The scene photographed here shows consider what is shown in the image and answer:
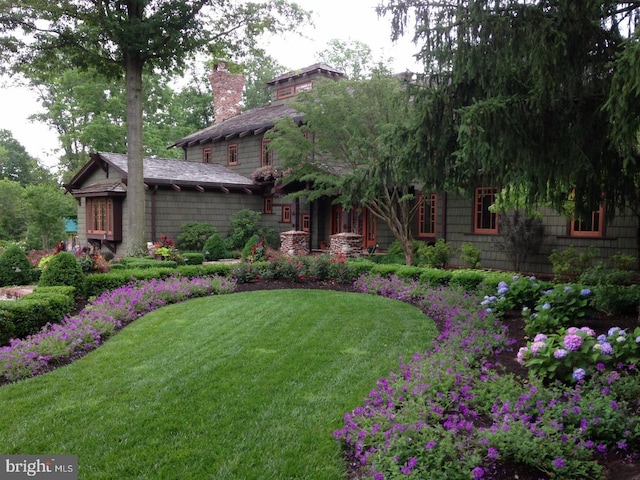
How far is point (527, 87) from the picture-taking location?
16.3 ft

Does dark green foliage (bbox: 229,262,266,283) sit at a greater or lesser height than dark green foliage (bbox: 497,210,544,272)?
lesser

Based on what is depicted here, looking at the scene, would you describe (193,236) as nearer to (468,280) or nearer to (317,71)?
(317,71)

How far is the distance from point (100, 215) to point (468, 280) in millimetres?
15398

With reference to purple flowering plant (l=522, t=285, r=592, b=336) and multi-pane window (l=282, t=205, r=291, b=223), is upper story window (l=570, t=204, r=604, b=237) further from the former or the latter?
multi-pane window (l=282, t=205, r=291, b=223)

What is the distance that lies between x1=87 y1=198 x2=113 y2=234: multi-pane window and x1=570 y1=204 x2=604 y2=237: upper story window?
15.3 meters

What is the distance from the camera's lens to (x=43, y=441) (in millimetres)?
3568

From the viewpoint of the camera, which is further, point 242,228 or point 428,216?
point 242,228

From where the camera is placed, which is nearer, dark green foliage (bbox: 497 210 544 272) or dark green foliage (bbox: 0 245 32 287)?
dark green foliage (bbox: 0 245 32 287)

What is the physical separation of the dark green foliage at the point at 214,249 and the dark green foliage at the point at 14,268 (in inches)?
274

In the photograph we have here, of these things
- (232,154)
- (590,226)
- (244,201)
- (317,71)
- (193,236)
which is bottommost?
(193,236)

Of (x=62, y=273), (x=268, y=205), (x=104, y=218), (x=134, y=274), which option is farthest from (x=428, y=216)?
(x=104, y=218)

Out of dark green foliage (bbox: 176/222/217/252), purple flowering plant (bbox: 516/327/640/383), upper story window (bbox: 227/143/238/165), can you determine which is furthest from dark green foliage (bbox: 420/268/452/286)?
upper story window (bbox: 227/143/238/165)

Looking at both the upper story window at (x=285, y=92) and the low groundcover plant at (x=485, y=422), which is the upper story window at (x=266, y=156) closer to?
the upper story window at (x=285, y=92)

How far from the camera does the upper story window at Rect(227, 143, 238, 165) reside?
22.3 metres
